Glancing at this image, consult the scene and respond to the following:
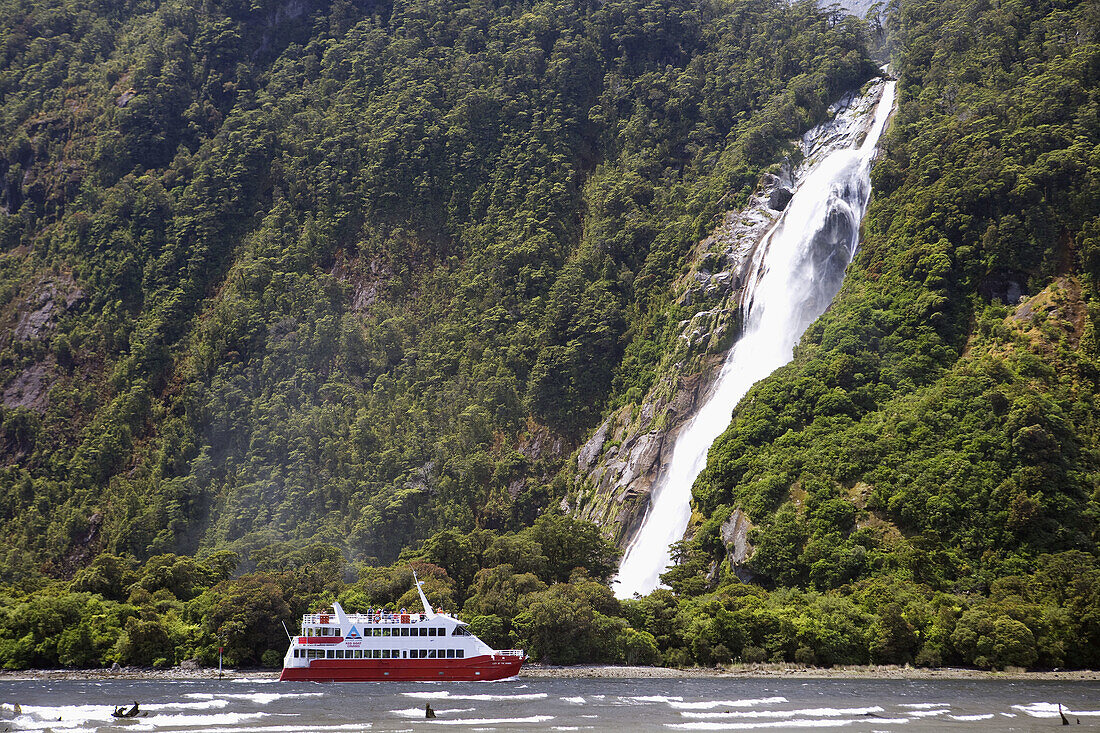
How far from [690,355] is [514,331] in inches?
1175

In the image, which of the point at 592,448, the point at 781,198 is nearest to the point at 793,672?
the point at 592,448

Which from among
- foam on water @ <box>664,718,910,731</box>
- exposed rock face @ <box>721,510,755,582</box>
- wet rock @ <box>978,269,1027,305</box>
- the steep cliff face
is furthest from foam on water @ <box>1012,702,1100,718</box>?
the steep cliff face

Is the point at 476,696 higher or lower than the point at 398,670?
lower

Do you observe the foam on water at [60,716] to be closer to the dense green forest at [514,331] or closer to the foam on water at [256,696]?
the foam on water at [256,696]

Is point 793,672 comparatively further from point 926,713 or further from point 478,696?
point 478,696

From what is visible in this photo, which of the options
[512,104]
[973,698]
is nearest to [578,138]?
[512,104]

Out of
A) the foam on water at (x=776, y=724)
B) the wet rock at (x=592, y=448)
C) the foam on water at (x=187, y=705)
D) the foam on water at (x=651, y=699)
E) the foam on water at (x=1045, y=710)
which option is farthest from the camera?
the wet rock at (x=592, y=448)

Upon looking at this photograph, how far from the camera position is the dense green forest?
88.0 metres

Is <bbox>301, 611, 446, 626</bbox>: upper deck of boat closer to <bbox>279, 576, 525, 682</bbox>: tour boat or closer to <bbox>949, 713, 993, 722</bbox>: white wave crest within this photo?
<bbox>279, 576, 525, 682</bbox>: tour boat

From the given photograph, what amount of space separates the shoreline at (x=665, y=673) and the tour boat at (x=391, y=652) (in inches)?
171

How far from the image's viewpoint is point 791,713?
61656 mm

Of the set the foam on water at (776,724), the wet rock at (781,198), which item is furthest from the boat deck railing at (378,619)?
the wet rock at (781,198)

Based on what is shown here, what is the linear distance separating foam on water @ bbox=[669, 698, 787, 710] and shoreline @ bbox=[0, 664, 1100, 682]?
43.4ft

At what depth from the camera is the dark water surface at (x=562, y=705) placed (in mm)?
57688
